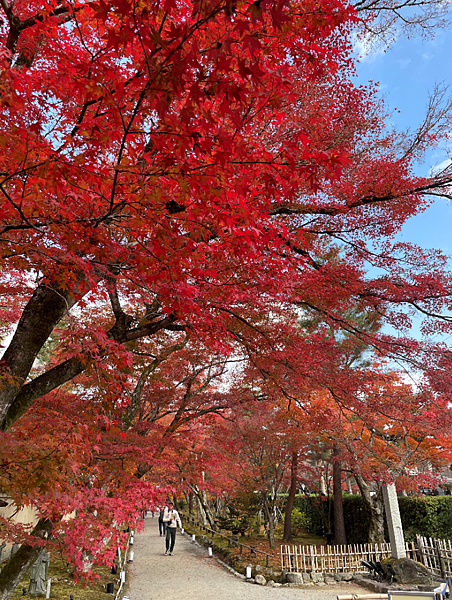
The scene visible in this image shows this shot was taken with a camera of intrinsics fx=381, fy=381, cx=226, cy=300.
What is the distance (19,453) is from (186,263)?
2216 millimetres

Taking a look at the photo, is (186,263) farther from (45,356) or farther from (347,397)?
(45,356)

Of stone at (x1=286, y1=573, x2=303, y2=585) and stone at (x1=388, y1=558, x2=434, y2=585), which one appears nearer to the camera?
stone at (x1=388, y1=558, x2=434, y2=585)

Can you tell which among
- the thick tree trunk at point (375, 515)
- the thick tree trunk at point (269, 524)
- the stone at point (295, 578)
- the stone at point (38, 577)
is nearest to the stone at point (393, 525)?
the thick tree trunk at point (375, 515)

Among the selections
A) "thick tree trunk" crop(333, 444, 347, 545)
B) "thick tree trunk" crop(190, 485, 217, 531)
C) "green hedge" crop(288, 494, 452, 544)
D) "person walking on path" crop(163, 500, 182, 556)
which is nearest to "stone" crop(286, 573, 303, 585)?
"person walking on path" crop(163, 500, 182, 556)

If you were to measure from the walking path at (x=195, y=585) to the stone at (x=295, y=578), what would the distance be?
0.36 metres

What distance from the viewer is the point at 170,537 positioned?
14.1 m

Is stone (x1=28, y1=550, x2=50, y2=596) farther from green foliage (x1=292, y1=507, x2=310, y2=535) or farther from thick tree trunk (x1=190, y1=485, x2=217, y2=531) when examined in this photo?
green foliage (x1=292, y1=507, x2=310, y2=535)

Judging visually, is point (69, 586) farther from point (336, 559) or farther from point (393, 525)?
point (393, 525)

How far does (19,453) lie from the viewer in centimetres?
292

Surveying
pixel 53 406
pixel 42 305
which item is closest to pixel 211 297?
pixel 42 305

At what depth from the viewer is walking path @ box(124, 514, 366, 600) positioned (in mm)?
9000

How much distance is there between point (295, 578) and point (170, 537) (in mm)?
5761

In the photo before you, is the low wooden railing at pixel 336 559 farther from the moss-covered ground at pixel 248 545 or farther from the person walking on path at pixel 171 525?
the person walking on path at pixel 171 525

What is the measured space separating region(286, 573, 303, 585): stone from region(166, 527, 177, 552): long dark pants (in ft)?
16.9
